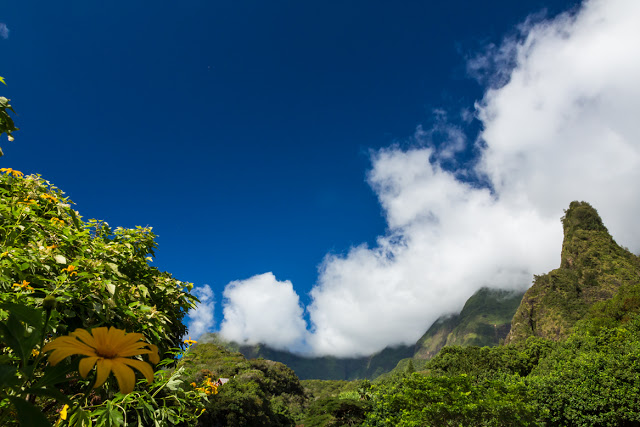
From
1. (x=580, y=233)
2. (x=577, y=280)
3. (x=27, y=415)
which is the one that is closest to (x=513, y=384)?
(x=27, y=415)

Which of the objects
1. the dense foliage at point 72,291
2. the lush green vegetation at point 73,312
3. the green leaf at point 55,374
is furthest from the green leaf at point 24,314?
the dense foliage at point 72,291

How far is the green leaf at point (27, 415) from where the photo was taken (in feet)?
2.41

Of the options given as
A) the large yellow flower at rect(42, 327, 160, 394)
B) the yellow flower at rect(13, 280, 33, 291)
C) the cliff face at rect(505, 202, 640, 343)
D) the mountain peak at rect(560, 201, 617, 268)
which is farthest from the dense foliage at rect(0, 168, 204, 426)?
the mountain peak at rect(560, 201, 617, 268)

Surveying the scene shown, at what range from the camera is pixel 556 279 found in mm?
74000

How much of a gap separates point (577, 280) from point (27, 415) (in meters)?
95.5

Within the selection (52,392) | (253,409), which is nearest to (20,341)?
(52,392)

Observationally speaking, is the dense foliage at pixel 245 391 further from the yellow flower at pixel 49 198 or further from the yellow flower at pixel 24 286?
the yellow flower at pixel 49 198

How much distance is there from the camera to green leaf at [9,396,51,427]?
736 mm

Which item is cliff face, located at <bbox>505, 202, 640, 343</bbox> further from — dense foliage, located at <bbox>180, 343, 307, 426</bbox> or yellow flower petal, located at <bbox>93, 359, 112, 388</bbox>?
yellow flower petal, located at <bbox>93, 359, 112, 388</bbox>

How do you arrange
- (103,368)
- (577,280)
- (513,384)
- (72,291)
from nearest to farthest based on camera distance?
(103,368) → (72,291) → (513,384) → (577,280)

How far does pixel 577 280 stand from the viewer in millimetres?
72750

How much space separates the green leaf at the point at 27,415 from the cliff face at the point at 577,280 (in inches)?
2965

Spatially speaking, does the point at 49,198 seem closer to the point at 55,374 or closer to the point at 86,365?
the point at 55,374

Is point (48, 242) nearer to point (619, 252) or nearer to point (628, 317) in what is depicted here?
point (628, 317)
